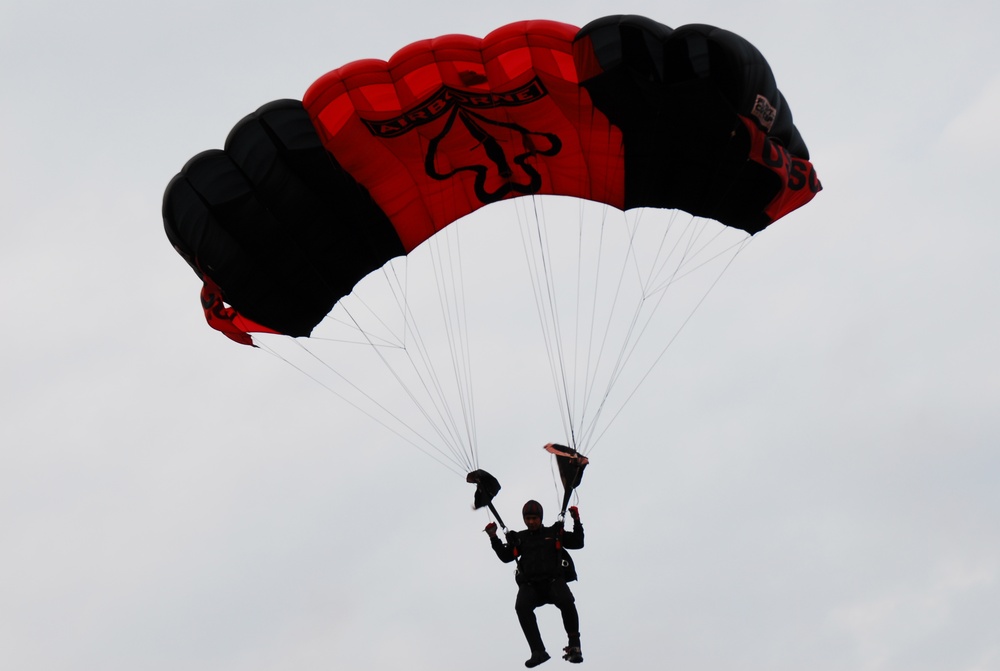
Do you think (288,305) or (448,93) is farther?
(288,305)


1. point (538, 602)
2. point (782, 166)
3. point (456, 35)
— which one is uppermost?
point (456, 35)

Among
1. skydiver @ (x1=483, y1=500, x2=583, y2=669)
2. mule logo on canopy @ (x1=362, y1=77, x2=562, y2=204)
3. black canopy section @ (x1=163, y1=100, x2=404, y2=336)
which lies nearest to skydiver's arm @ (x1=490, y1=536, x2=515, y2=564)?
skydiver @ (x1=483, y1=500, x2=583, y2=669)

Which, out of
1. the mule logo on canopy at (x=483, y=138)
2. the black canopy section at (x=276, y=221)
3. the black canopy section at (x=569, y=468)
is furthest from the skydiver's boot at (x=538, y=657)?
the mule logo on canopy at (x=483, y=138)

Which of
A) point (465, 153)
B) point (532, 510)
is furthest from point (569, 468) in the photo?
point (465, 153)

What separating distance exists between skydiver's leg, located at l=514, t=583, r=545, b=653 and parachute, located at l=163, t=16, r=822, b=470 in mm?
4110

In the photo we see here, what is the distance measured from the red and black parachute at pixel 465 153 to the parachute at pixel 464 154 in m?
0.02

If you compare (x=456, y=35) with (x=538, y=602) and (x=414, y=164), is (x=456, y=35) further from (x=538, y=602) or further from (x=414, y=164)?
(x=538, y=602)

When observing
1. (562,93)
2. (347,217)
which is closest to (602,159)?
(562,93)

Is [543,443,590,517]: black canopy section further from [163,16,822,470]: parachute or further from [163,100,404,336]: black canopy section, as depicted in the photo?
[163,100,404,336]: black canopy section

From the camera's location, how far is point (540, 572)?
17.4m

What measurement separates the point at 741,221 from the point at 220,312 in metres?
5.35

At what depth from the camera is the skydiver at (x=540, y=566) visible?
17.3 meters

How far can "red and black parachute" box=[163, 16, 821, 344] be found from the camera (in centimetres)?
1784

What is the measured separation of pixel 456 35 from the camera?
18234 millimetres
